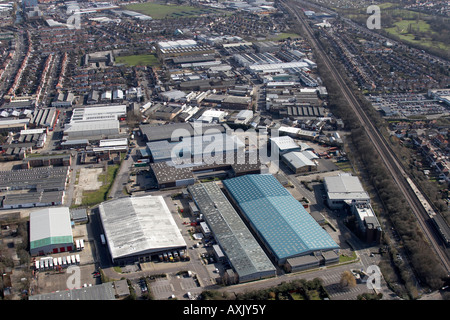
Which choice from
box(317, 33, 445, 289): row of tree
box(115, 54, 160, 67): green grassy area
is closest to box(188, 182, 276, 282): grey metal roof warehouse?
box(317, 33, 445, 289): row of tree

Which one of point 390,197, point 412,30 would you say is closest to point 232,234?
point 390,197

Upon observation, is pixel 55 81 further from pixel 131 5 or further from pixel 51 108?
pixel 131 5

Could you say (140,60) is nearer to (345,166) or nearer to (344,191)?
(345,166)

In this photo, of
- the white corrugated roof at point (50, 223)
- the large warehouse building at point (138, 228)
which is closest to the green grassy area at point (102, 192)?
the large warehouse building at point (138, 228)

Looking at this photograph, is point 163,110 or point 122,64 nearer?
point 163,110

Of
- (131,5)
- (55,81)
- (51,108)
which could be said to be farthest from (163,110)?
(131,5)

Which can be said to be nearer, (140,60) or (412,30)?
(140,60)

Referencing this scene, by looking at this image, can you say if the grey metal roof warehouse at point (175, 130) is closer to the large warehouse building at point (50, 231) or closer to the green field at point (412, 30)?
the large warehouse building at point (50, 231)
